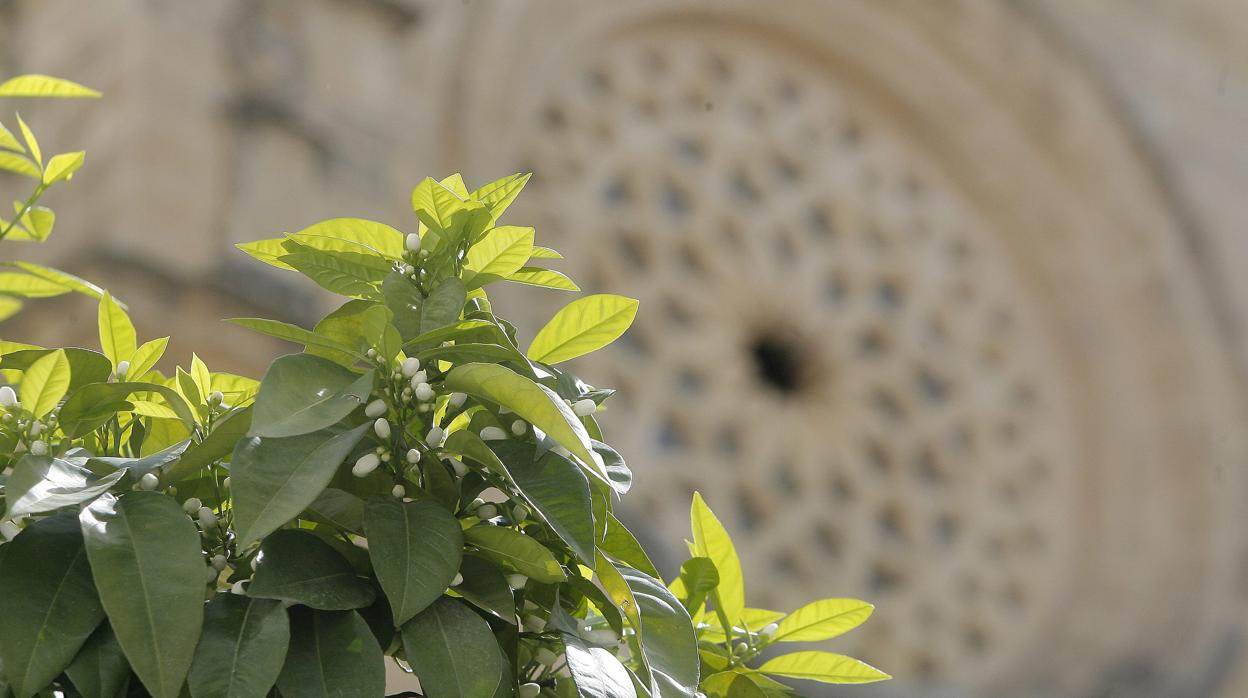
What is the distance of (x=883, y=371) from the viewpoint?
11.8 feet

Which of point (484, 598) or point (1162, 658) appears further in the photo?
point (1162, 658)

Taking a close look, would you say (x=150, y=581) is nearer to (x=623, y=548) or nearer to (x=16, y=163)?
(x=623, y=548)

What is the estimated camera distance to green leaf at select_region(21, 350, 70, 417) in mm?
679

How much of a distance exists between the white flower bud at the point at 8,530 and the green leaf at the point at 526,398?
184 millimetres

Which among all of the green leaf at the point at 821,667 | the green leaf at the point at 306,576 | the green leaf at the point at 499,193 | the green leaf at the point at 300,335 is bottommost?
the green leaf at the point at 306,576

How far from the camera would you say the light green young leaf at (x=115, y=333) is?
776 millimetres

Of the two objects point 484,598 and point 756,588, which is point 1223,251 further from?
point 484,598

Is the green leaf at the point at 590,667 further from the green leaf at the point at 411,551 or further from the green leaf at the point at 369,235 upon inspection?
the green leaf at the point at 369,235

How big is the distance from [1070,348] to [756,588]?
4.03ft

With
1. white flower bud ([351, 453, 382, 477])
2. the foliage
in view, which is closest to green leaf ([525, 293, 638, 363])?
the foliage

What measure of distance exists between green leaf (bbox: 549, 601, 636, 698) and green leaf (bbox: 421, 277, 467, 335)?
134mm

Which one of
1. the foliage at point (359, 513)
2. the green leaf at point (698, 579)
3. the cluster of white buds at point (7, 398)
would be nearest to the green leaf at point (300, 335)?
the foliage at point (359, 513)

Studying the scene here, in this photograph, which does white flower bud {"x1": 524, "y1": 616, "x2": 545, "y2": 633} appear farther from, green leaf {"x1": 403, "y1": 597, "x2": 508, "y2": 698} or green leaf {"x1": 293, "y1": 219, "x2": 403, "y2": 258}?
green leaf {"x1": 293, "y1": 219, "x2": 403, "y2": 258}

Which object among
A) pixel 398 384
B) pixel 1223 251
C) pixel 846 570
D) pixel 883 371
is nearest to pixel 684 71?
pixel 883 371
